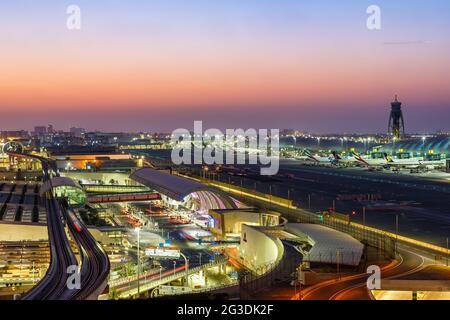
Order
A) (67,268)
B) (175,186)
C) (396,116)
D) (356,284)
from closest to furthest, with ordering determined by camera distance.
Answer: (356,284)
(67,268)
(175,186)
(396,116)

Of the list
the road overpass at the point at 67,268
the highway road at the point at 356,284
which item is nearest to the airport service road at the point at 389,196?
the highway road at the point at 356,284

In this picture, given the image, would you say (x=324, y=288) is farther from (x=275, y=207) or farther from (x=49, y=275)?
(x=275, y=207)

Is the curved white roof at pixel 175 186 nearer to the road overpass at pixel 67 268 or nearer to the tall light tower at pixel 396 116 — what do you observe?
the road overpass at pixel 67 268

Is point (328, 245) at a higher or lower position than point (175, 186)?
lower

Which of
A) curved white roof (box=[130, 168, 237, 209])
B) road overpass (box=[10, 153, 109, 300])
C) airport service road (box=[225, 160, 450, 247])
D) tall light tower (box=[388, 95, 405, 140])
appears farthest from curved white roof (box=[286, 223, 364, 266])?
tall light tower (box=[388, 95, 405, 140])

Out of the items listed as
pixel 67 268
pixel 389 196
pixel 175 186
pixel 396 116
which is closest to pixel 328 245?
pixel 67 268

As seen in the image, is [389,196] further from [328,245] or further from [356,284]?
[356,284]

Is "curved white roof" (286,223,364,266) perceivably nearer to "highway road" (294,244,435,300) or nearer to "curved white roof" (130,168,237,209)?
"highway road" (294,244,435,300)

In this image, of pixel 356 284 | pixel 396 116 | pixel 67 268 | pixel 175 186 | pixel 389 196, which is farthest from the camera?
pixel 396 116
